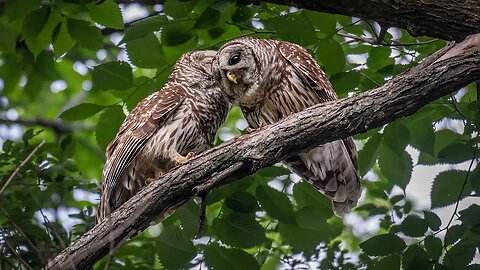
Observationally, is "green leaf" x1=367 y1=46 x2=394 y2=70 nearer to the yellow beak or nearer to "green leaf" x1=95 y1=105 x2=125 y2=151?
the yellow beak

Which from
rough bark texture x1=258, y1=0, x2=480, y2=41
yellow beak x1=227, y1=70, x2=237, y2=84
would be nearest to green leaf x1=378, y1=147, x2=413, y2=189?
yellow beak x1=227, y1=70, x2=237, y2=84

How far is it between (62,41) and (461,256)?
6.61 ft

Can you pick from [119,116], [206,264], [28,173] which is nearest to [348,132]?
[206,264]

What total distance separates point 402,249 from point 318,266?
824 millimetres

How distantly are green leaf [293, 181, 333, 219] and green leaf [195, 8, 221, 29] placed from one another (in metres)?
1.11

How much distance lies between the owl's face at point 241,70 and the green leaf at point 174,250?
0.72 m

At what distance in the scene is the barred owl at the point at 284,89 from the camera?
3742 mm

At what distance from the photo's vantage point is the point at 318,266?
4184mm

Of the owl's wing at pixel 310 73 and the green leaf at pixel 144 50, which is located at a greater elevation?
the green leaf at pixel 144 50

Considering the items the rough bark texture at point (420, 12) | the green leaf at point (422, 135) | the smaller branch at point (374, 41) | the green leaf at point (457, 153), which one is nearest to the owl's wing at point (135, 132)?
the smaller branch at point (374, 41)

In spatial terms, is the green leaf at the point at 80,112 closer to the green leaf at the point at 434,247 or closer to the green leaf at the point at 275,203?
the green leaf at the point at 275,203

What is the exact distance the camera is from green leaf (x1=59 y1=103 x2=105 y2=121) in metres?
3.79

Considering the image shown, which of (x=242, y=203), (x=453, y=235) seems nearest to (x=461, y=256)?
(x=453, y=235)

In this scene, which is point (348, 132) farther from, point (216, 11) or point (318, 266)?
point (318, 266)
